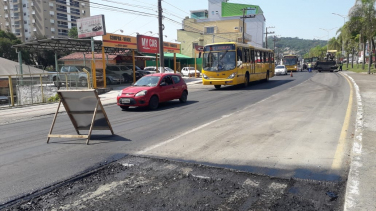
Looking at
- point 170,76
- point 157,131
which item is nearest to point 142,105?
point 170,76

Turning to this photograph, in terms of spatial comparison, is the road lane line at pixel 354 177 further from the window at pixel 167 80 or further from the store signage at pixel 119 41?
the store signage at pixel 119 41

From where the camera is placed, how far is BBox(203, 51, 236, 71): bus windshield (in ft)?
69.5

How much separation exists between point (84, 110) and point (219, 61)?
48.3 ft

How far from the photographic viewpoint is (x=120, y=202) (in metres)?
4.07

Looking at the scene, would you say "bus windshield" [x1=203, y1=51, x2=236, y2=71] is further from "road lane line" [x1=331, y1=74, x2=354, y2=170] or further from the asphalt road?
"road lane line" [x1=331, y1=74, x2=354, y2=170]

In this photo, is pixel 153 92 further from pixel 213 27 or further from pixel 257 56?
pixel 213 27

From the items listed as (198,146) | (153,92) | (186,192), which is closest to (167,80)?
(153,92)

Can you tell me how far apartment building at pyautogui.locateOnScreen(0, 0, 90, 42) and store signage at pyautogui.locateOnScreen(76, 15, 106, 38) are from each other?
209ft

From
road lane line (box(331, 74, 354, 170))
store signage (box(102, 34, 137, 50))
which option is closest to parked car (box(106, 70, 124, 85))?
store signage (box(102, 34, 137, 50))

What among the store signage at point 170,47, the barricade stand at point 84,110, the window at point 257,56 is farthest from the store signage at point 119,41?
the barricade stand at point 84,110

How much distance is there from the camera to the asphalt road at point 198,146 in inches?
206

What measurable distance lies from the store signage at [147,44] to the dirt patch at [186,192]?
77.8ft

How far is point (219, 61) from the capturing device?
21.4m

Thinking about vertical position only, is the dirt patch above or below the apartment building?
below
